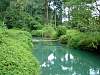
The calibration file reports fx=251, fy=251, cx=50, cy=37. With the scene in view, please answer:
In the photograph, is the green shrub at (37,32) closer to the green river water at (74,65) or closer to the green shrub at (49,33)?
the green shrub at (49,33)

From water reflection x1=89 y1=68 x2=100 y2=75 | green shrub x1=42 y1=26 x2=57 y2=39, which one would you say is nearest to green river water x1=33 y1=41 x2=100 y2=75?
water reflection x1=89 y1=68 x2=100 y2=75

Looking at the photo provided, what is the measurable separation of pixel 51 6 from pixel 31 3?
4.45 meters

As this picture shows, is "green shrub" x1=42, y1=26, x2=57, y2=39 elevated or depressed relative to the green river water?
depressed

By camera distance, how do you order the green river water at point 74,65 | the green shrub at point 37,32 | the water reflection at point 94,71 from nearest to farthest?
the water reflection at point 94,71 → the green river water at point 74,65 → the green shrub at point 37,32

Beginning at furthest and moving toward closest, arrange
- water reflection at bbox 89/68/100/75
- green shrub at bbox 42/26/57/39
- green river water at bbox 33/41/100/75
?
green shrub at bbox 42/26/57/39, green river water at bbox 33/41/100/75, water reflection at bbox 89/68/100/75

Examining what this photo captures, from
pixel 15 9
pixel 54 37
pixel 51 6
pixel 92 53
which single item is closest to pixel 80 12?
pixel 92 53

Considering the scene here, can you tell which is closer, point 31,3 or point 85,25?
point 85,25

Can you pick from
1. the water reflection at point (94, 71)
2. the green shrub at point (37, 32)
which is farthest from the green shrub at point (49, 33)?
the water reflection at point (94, 71)

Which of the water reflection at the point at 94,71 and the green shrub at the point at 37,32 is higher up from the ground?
the water reflection at the point at 94,71

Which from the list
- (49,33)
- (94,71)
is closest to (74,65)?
(94,71)

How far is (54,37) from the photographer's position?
29203 mm

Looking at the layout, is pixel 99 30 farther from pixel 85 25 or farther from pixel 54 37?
pixel 54 37

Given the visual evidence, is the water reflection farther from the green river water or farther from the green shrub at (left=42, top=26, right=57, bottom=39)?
the green shrub at (left=42, top=26, right=57, bottom=39)

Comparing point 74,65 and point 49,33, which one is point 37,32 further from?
point 74,65
